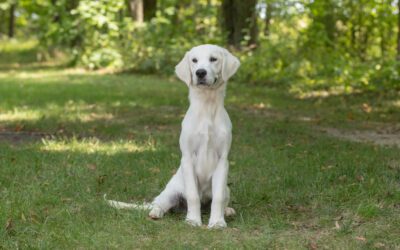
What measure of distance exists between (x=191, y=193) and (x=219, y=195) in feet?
0.69

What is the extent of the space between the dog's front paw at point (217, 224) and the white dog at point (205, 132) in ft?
0.15

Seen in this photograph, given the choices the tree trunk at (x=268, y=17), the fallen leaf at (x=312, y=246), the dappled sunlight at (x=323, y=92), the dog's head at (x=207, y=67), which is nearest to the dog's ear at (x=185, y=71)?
the dog's head at (x=207, y=67)

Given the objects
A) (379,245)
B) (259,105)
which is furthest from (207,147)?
(259,105)

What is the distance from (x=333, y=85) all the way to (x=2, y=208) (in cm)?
1031

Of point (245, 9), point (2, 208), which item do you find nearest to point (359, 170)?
point (2, 208)

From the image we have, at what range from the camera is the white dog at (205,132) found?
446 cm

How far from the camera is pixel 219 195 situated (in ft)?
14.5

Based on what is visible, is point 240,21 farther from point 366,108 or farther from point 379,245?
point 379,245

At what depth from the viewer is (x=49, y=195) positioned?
5129 mm

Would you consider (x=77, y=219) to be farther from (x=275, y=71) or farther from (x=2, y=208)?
(x=275, y=71)

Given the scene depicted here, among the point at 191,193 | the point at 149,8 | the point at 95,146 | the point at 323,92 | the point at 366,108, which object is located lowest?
the point at 323,92

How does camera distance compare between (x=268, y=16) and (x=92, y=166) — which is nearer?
(x=92, y=166)

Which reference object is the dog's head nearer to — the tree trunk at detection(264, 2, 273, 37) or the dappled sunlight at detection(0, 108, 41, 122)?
the dappled sunlight at detection(0, 108, 41, 122)

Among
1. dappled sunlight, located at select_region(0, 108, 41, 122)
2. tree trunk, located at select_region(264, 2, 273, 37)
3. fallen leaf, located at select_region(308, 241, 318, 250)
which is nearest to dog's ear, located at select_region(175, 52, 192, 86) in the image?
fallen leaf, located at select_region(308, 241, 318, 250)
